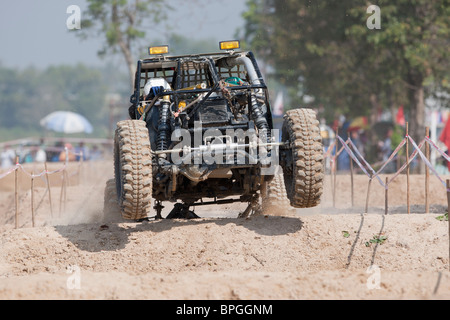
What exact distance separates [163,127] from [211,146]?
871 mm

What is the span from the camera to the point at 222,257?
8391 millimetres

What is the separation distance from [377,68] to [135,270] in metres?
17.8

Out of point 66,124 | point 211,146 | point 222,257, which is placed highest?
point 211,146

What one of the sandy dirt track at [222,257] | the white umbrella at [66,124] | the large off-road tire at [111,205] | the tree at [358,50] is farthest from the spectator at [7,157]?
the sandy dirt track at [222,257]

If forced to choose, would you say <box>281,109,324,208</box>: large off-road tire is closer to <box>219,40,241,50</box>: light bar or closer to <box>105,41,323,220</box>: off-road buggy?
<box>105,41,323,220</box>: off-road buggy

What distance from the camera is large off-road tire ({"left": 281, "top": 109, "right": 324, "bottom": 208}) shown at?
843 centimetres

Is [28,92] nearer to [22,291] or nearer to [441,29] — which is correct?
[441,29]

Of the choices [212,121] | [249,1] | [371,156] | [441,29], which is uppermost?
[249,1]

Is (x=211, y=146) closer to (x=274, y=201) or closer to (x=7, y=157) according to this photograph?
(x=274, y=201)

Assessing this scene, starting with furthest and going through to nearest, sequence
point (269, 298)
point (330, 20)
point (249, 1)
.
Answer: point (249, 1) → point (330, 20) → point (269, 298)

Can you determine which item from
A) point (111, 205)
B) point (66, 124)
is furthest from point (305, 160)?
point (66, 124)

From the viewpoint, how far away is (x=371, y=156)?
2447 centimetres

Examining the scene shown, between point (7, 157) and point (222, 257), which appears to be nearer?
point (222, 257)

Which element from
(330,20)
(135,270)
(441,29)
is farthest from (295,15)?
(135,270)
